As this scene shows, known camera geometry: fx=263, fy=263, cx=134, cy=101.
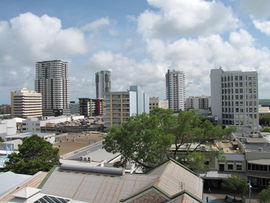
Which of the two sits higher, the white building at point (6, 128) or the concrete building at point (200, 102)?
the concrete building at point (200, 102)

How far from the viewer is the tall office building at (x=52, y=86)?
15525cm

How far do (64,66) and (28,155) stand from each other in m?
144

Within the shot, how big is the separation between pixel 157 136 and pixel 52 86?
144326mm

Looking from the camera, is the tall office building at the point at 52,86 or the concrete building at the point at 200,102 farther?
the concrete building at the point at 200,102

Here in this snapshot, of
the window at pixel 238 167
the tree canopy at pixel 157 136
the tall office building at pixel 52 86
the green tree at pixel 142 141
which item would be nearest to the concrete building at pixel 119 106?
the window at pixel 238 167

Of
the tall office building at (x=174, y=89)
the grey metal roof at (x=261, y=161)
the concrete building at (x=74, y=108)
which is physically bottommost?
the grey metal roof at (x=261, y=161)

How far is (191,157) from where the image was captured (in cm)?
2123

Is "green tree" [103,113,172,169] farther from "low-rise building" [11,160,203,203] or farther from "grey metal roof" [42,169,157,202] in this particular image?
"grey metal roof" [42,169,157,202]

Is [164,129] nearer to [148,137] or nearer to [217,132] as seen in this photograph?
[148,137]

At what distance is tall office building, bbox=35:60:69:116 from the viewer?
509 feet

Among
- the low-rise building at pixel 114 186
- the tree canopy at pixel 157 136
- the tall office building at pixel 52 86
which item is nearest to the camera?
the low-rise building at pixel 114 186

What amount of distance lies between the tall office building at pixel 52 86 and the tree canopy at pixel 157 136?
13462 cm

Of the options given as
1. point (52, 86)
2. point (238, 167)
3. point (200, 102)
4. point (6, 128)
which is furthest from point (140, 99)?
point (200, 102)

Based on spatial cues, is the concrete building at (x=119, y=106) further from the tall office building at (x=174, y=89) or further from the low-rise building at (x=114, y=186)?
the tall office building at (x=174, y=89)
